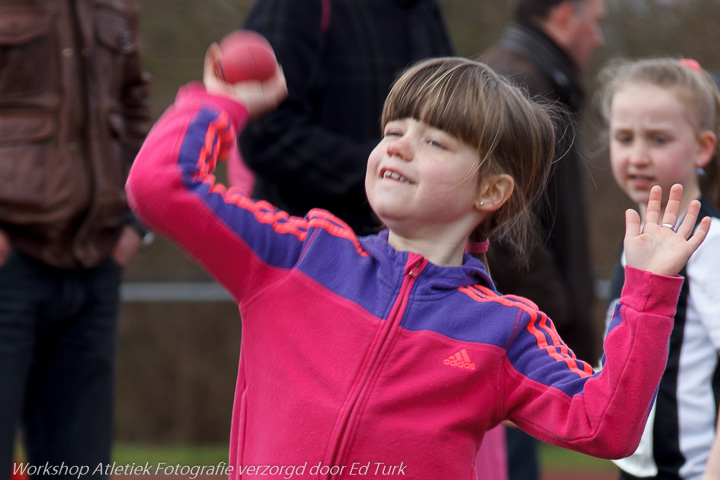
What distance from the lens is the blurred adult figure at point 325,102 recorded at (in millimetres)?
2771

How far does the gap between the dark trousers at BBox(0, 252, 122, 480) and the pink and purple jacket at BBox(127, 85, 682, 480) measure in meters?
1.06

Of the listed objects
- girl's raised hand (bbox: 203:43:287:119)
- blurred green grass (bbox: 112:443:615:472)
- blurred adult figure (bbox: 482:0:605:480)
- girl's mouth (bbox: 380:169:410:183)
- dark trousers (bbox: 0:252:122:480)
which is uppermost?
girl's raised hand (bbox: 203:43:287:119)

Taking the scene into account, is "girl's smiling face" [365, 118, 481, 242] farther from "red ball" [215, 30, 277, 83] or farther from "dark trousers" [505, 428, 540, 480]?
"dark trousers" [505, 428, 540, 480]

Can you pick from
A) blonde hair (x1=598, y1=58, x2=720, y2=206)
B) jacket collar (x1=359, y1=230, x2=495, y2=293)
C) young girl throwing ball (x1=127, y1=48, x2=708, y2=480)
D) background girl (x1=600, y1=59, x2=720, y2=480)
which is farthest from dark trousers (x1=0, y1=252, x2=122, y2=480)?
blonde hair (x1=598, y1=58, x2=720, y2=206)

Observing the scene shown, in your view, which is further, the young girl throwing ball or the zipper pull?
the zipper pull

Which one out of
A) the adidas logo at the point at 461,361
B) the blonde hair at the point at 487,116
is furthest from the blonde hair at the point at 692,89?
the adidas logo at the point at 461,361

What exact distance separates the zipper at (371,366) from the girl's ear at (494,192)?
0.65 ft

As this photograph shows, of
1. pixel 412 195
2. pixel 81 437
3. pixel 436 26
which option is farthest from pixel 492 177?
pixel 81 437

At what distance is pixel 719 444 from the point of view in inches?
86.7

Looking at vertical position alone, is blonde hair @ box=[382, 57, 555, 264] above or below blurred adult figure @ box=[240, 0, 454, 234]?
above

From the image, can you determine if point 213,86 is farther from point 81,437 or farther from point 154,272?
point 154,272

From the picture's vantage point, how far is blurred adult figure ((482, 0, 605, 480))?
326cm

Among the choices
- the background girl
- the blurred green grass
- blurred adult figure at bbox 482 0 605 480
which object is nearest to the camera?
the background girl

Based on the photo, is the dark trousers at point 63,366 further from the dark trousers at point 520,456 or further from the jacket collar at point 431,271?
the dark trousers at point 520,456
